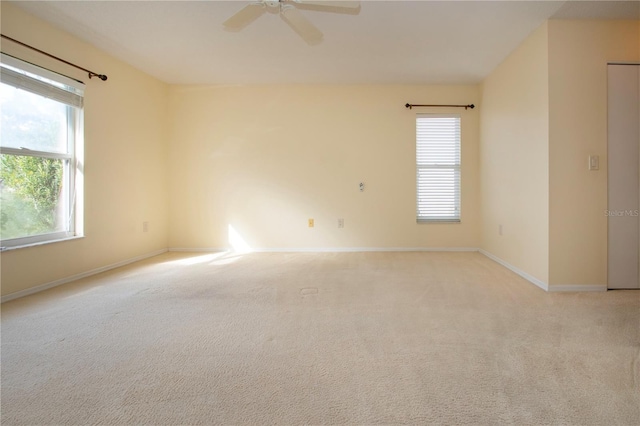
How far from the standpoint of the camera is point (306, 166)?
14.7ft

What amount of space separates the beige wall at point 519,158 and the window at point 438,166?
380 mm

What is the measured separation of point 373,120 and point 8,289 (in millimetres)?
4285

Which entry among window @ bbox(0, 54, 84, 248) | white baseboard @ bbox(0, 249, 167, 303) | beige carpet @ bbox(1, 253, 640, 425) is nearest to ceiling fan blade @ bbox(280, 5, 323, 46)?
beige carpet @ bbox(1, 253, 640, 425)

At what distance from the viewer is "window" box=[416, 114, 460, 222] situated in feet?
14.6

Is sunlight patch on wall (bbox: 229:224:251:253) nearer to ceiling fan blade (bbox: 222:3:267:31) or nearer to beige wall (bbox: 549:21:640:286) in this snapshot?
ceiling fan blade (bbox: 222:3:267:31)

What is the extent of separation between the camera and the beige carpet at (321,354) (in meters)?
1.22

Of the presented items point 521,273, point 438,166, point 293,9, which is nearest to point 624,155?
point 521,273

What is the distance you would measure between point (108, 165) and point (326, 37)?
274cm

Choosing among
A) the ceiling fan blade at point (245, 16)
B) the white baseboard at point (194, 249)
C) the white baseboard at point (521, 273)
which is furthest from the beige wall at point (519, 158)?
the white baseboard at point (194, 249)

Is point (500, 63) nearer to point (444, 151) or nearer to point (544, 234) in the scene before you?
point (444, 151)

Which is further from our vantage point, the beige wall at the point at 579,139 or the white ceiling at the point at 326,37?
the beige wall at the point at 579,139

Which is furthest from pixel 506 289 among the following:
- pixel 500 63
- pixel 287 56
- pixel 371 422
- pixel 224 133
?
pixel 224 133

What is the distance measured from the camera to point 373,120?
175 inches

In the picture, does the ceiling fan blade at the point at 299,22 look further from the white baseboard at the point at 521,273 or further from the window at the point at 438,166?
the white baseboard at the point at 521,273
